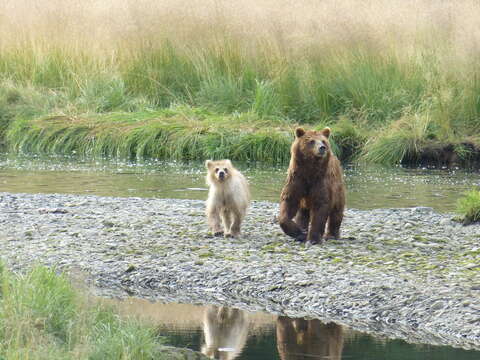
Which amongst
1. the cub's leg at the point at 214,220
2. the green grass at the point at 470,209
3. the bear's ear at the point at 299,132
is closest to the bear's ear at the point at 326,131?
the bear's ear at the point at 299,132

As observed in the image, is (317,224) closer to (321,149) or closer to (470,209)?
(321,149)

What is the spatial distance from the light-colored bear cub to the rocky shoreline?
176 millimetres

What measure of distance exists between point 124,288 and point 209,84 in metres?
8.39

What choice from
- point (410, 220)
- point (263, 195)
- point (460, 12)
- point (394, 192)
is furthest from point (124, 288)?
point (460, 12)

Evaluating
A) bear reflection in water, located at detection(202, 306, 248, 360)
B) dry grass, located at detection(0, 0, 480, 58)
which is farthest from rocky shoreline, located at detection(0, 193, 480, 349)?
dry grass, located at detection(0, 0, 480, 58)

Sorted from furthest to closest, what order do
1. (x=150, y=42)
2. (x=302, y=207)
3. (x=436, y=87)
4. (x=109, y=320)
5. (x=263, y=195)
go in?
(x=150, y=42), (x=436, y=87), (x=263, y=195), (x=302, y=207), (x=109, y=320)

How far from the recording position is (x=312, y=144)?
759 centimetres

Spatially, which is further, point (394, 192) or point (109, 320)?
point (394, 192)

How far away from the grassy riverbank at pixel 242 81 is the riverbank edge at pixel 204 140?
0.07ft

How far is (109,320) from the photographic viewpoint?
5.41 meters

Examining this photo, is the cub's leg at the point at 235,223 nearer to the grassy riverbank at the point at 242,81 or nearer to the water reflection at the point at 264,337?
the water reflection at the point at 264,337

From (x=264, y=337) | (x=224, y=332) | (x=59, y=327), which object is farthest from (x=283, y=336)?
(x=59, y=327)

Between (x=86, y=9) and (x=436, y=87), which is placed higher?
(x=86, y=9)

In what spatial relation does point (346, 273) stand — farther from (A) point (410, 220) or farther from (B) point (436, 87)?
(B) point (436, 87)
